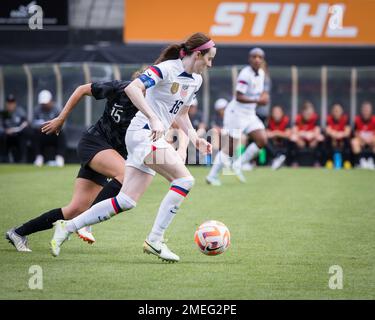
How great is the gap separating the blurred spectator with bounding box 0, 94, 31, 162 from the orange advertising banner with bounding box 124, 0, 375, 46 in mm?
3109

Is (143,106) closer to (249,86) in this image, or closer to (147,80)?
(147,80)

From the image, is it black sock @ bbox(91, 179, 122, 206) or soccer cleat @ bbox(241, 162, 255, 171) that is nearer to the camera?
black sock @ bbox(91, 179, 122, 206)

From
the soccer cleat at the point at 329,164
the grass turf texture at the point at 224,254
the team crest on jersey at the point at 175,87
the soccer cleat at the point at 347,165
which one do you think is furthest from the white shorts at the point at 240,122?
the team crest on jersey at the point at 175,87

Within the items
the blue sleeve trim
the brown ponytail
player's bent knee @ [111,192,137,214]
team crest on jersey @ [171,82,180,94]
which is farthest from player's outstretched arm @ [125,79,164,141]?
player's bent knee @ [111,192,137,214]

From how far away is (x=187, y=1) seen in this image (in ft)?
71.9

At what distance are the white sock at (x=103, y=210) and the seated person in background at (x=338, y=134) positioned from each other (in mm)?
14267

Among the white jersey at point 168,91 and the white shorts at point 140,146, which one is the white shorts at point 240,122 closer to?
the white jersey at point 168,91

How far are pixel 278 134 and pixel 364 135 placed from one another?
6.55ft

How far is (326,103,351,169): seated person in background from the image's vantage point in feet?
70.8

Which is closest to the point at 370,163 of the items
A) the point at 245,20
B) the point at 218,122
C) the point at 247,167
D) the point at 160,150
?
the point at 247,167

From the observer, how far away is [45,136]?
71.2ft

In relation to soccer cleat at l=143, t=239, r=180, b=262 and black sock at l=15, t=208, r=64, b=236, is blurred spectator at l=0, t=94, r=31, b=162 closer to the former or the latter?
black sock at l=15, t=208, r=64, b=236
